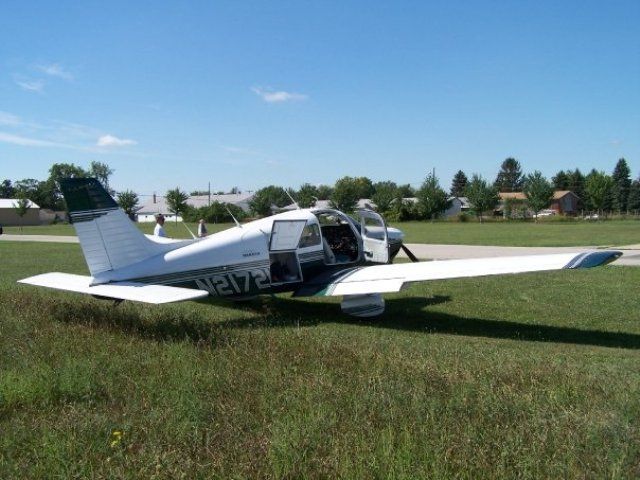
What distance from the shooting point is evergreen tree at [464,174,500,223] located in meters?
80.0

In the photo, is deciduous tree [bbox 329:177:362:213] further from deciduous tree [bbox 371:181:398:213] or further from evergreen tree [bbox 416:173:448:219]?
evergreen tree [bbox 416:173:448:219]

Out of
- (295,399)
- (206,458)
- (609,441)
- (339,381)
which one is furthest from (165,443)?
(609,441)

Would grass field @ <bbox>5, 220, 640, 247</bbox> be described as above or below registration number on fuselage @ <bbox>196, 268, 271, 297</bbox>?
below

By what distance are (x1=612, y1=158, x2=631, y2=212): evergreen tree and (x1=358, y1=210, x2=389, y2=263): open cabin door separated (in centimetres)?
10093

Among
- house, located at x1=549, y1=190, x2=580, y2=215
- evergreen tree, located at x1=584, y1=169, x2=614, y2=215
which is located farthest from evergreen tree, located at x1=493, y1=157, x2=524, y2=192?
evergreen tree, located at x1=584, y1=169, x2=614, y2=215

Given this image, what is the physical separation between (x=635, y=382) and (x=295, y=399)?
3.35m

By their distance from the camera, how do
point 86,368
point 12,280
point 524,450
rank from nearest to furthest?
1. point 524,450
2. point 86,368
3. point 12,280

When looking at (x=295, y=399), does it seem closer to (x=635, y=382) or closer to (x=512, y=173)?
(x=635, y=382)

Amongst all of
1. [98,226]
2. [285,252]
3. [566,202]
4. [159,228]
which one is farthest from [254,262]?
[566,202]

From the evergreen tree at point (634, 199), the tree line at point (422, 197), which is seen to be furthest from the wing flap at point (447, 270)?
the evergreen tree at point (634, 199)

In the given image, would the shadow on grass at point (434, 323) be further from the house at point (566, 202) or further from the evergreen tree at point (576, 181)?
the evergreen tree at point (576, 181)

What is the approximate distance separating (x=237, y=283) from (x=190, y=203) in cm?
11961

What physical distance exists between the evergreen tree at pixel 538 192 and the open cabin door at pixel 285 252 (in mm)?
75656

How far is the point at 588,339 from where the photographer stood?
839 centimetres
